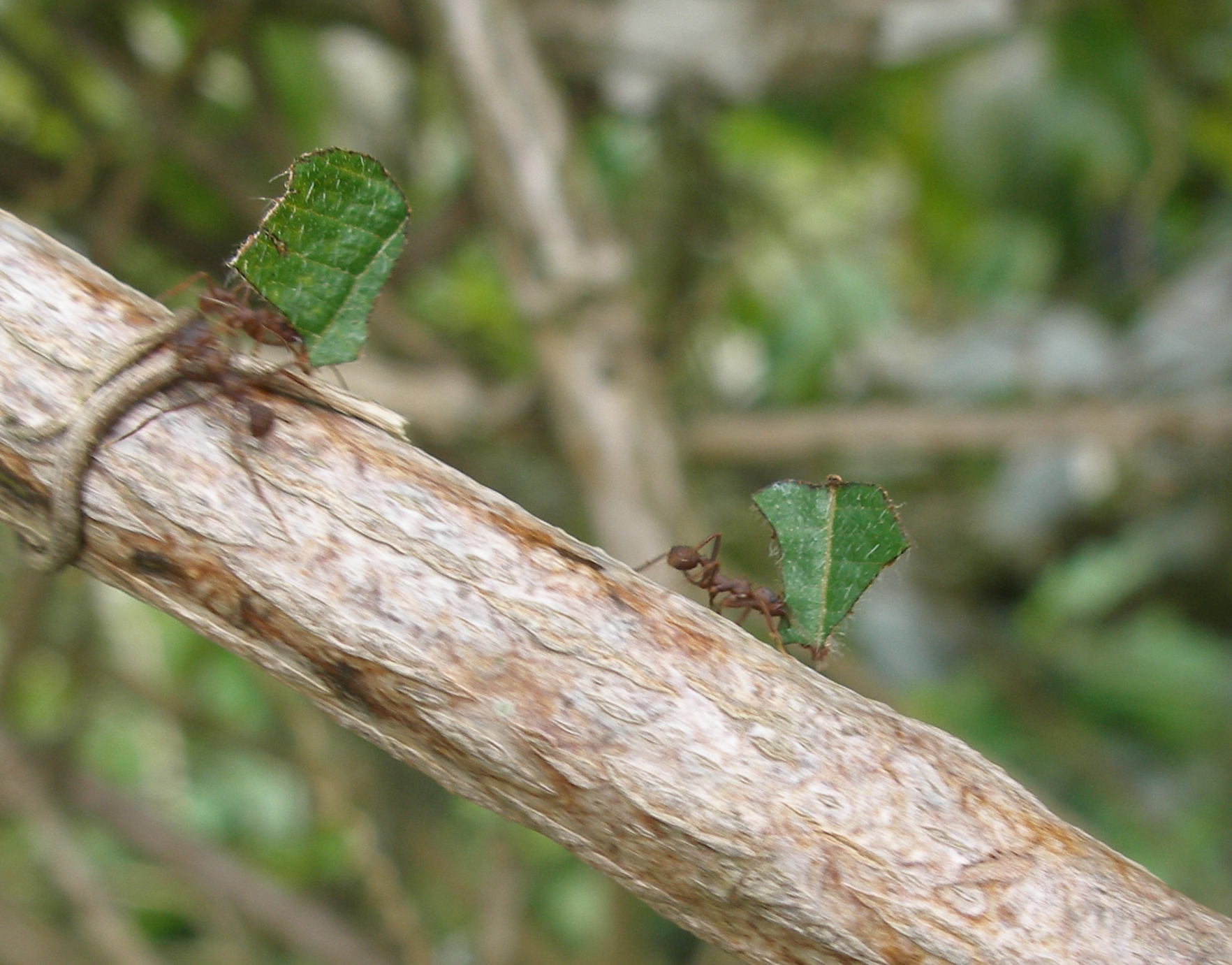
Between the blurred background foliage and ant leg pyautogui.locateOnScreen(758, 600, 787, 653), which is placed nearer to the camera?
ant leg pyautogui.locateOnScreen(758, 600, 787, 653)

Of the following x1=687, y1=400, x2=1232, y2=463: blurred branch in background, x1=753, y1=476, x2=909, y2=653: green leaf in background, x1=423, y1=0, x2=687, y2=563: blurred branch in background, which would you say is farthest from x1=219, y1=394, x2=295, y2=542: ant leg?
x1=687, y1=400, x2=1232, y2=463: blurred branch in background

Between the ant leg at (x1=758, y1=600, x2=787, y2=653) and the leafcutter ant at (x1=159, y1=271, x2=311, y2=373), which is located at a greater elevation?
the ant leg at (x1=758, y1=600, x2=787, y2=653)

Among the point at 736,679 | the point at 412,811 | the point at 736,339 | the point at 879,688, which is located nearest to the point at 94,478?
the point at 736,679

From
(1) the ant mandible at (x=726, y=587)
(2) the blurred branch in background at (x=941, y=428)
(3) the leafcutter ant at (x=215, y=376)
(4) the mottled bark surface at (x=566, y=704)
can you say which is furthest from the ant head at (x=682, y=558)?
(2) the blurred branch in background at (x=941, y=428)

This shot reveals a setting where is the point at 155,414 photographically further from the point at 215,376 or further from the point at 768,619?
the point at 768,619

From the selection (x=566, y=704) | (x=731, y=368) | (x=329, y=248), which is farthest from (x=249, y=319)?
(x=731, y=368)

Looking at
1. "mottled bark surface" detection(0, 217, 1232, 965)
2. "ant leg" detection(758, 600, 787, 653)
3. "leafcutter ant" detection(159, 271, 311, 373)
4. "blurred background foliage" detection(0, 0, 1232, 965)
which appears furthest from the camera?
"blurred background foliage" detection(0, 0, 1232, 965)

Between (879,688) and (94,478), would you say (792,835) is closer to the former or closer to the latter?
(94,478)

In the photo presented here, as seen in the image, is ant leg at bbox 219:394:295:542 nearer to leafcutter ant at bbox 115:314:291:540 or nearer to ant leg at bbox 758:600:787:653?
leafcutter ant at bbox 115:314:291:540
